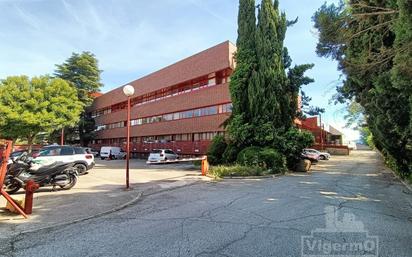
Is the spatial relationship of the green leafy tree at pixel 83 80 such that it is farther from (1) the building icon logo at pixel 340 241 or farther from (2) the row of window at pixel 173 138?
(1) the building icon logo at pixel 340 241

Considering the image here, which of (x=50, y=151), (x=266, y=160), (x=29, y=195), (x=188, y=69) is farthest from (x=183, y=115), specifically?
(x=29, y=195)

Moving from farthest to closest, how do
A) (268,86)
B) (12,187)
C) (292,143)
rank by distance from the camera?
1. (268,86)
2. (292,143)
3. (12,187)

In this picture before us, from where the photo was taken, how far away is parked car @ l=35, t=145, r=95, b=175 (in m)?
15.6

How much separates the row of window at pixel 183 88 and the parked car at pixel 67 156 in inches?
615

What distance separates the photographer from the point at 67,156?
1623 cm

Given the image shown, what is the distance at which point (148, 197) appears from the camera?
32.3 ft

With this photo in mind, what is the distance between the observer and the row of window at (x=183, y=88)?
28.8 m

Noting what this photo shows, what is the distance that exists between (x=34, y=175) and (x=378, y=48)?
506 inches

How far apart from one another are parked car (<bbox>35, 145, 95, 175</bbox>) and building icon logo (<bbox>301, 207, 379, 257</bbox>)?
13.6 metres

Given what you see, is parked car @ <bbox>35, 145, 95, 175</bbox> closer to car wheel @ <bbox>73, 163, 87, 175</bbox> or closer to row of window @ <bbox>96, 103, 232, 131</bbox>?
car wheel @ <bbox>73, 163, 87, 175</bbox>

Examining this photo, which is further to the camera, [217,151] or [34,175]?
[217,151]

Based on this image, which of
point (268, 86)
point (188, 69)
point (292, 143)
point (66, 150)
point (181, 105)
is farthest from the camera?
point (181, 105)

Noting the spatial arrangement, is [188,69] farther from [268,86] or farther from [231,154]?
[231,154]

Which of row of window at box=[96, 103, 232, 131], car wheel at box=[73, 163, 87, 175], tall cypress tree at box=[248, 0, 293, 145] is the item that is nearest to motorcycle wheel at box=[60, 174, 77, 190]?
car wheel at box=[73, 163, 87, 175]
